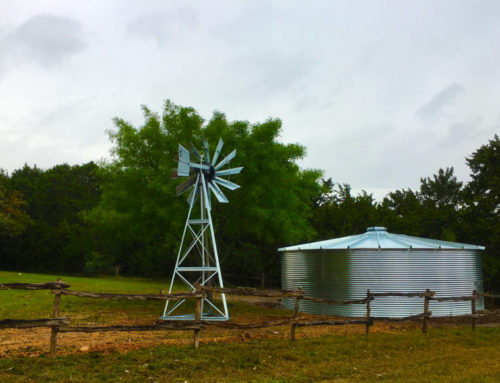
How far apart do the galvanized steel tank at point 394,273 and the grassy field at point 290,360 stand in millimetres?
4900

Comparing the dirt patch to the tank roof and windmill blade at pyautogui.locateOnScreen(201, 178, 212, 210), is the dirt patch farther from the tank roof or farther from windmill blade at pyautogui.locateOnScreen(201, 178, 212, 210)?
windmill blade at pyautogui.locateOnScreen(201, 178, 212, 210)

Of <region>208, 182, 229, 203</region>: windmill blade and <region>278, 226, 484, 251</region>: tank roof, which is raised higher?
<region>208, 182, 229, 203</region>: windmill blade

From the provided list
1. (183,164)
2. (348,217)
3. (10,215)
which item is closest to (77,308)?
(183,164)

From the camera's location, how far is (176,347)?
12797 millimetres

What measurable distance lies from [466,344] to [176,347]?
325 inches

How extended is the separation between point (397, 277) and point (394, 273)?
0.66ft

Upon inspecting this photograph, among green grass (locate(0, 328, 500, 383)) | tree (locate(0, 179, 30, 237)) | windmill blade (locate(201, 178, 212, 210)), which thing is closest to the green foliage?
tree (locate(0, 179, 30, 237))

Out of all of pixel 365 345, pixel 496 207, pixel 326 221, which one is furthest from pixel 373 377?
pixel 326 221

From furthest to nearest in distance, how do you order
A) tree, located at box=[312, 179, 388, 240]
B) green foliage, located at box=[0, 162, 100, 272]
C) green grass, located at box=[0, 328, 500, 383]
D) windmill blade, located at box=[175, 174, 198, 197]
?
green foliage, located at box=[0, 162, 100, 272], tree, located at box=[312, 179, 388, 240], windmill blade, located at box=[175, 174, 198, 197], green grass, located at box=[0, 328, 500, 383]

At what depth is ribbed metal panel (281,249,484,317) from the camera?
22.2 meters

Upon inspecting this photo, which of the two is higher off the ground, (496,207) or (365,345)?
(496,207)

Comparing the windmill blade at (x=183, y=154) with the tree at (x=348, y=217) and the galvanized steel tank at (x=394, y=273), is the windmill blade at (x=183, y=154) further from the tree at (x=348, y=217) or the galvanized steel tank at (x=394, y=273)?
the tree at (x=348, y=217)

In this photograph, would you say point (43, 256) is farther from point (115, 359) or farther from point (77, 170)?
point (115, 359)

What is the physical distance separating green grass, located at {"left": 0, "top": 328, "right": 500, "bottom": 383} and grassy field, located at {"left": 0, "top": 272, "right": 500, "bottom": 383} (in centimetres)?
2
